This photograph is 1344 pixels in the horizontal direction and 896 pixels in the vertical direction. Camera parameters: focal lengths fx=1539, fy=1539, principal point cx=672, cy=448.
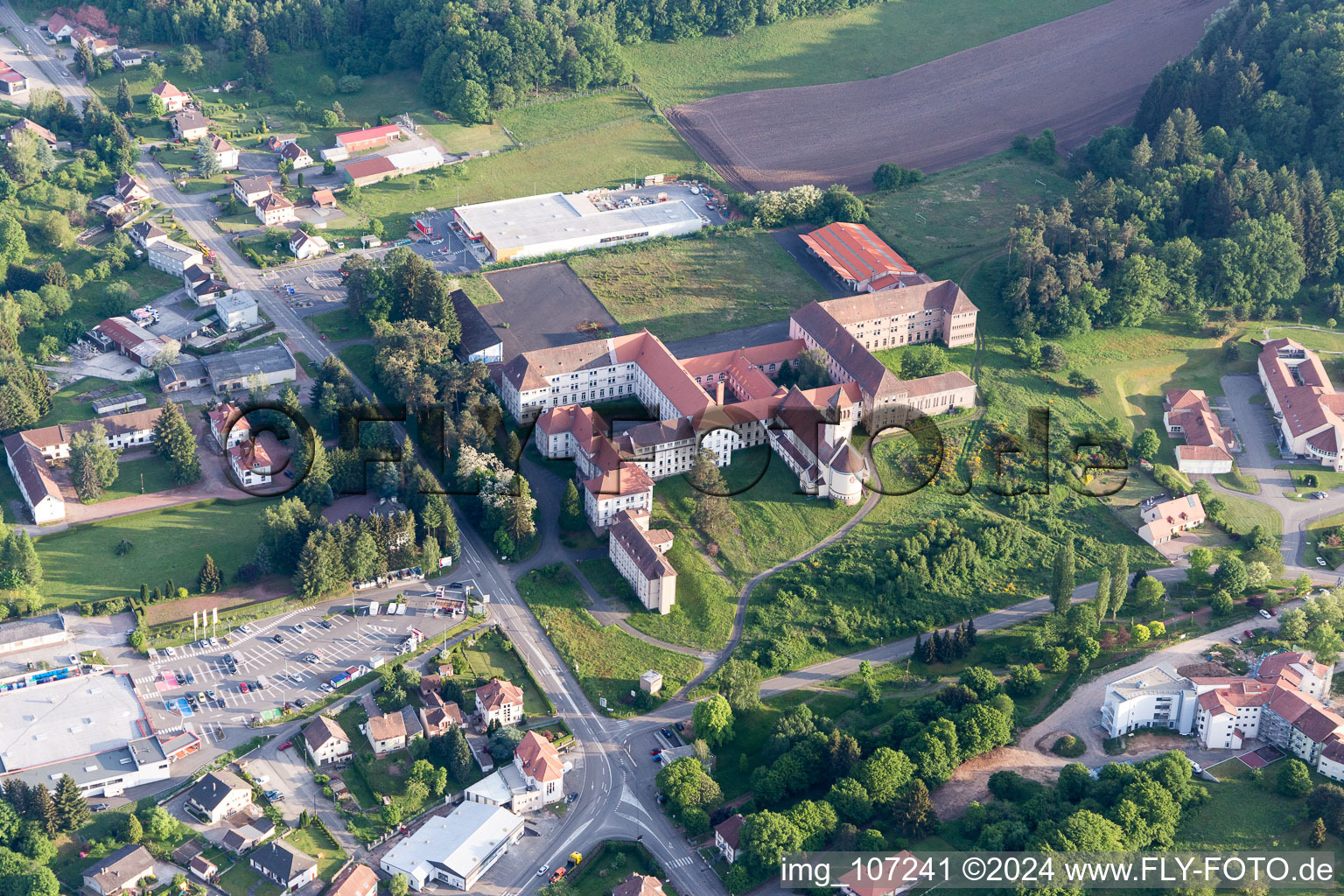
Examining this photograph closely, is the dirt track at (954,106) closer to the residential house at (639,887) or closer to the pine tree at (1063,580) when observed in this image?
the pine tree at (1063,580)

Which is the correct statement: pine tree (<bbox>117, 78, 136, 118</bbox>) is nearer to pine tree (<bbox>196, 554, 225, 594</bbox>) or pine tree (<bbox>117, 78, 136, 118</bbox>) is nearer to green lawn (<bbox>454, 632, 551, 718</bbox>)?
pine tree (<bbox>196, 554, 225, 594</bbox>)

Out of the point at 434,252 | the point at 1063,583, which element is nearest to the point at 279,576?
the point at 434,252

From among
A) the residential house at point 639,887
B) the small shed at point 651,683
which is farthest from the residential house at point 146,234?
the residential house at point 639,887

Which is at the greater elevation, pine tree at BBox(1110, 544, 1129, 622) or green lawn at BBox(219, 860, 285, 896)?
pine tree at BBox(1110, 544, 1129, 622)

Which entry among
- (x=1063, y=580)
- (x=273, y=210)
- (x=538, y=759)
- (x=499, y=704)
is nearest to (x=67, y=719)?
(x=499, y=704)

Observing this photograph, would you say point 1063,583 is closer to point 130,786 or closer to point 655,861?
point 655,861

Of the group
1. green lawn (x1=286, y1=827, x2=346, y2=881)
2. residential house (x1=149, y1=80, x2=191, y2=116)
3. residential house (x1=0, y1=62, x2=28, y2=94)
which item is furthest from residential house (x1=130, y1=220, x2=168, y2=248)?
green lawn (x1=286, y1=827, x2=346, y2=881)

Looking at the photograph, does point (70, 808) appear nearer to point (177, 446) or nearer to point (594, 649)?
point (177, 446)
